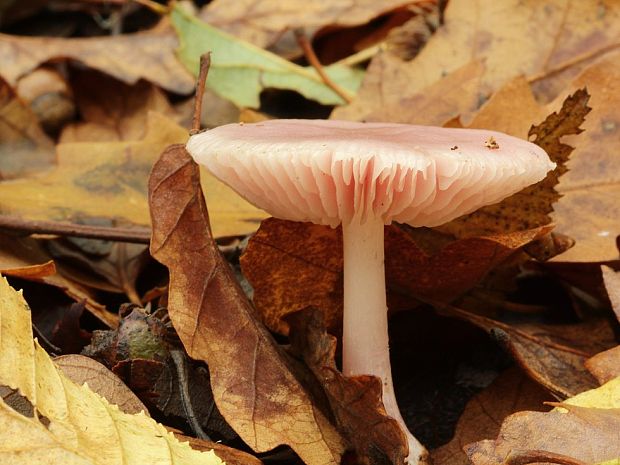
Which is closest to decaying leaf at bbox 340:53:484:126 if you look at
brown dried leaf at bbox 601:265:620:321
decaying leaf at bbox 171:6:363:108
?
decaying leaf at bbox 171:6:363:108

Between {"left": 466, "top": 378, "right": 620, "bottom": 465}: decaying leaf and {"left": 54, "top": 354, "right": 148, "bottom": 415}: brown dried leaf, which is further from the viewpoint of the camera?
{"left": 54, "top": 354, "right": 148, "bottom": 415}: brown dried leaf

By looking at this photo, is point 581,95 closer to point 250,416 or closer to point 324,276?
point 324,276

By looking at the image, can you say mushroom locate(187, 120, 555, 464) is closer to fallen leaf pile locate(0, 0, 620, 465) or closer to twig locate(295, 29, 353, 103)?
fallen leaf pile locate(0, 0, 620, 465)

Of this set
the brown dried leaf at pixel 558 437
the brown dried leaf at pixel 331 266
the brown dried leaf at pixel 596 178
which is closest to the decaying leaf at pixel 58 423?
the brown dried leaf at pixel 558 437

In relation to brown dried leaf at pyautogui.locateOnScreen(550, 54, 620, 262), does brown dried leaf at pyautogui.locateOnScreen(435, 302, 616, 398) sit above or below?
below

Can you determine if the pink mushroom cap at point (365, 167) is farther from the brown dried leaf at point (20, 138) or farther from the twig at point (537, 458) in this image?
the brown dried leaf at point (20, 138)

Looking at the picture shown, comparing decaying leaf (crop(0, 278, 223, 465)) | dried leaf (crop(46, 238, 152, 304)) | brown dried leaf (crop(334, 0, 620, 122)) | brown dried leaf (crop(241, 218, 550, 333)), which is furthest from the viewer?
brown dried leaf (crop(334, 0, 620, 122))
